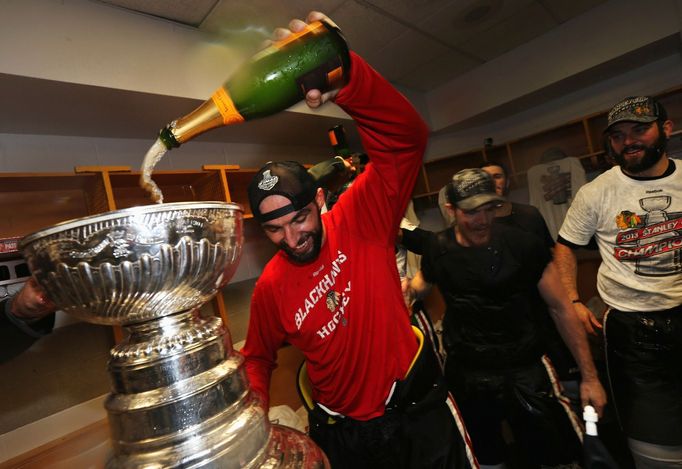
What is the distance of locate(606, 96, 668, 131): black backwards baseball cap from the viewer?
152 cm

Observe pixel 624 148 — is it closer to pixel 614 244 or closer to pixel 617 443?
pixel 614 244

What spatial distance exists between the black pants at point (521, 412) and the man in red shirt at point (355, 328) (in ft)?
1.48

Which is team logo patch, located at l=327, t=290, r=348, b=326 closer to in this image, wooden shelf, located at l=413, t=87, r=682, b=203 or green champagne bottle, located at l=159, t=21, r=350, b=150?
green champagne bottle, located at l=159, t=21, r=350, b=150

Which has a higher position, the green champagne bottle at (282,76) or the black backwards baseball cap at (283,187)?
the green champagne bottle at (282,76)

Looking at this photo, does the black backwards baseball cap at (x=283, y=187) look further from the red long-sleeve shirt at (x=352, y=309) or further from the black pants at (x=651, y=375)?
the black pants at (x=651, y=375)

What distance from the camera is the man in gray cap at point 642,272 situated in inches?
53.2

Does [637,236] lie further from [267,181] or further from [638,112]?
[267,181]

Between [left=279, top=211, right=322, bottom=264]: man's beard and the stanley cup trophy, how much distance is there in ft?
2.07

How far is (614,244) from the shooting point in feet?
5.04

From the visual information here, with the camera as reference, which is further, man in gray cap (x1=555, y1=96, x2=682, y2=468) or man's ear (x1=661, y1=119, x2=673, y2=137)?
man's ear (x1=661, y1=119, x2=673, y2=137)

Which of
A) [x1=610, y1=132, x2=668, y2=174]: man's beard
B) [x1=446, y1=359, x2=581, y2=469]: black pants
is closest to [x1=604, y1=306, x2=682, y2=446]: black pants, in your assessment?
[x1=446, y1=359, x2=581, y2=469]: black pants

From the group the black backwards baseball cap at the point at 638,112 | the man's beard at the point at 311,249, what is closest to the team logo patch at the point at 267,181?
the man's beard at the point at 311,249

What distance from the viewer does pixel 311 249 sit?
101cm

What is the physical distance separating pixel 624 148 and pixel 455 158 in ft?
8.72
